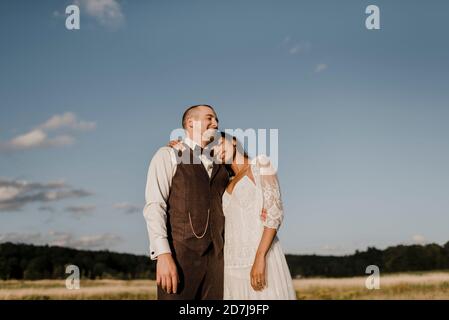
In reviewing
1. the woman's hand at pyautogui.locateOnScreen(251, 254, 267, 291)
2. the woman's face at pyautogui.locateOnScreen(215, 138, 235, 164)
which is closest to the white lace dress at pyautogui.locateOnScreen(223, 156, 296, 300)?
the woman's hand at pyautogui.locateOnScreen(251, 254, 267, 291)

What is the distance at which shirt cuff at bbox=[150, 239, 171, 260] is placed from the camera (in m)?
4.60

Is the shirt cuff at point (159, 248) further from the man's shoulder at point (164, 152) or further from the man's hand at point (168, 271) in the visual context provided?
the man's shoulder at point (164, 152)

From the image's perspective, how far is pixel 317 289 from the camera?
16.6 meters

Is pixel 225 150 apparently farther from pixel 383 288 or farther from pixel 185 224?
pixel 383 288

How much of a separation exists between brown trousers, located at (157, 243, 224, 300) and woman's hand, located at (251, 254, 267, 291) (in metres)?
0.36

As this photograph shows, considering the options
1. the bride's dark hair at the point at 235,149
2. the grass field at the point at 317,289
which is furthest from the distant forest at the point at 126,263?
the bride's dark hair at the point at 235,149

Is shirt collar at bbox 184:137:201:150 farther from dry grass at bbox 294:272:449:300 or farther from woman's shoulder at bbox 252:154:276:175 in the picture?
dry grass at bbox 294:272:449:300

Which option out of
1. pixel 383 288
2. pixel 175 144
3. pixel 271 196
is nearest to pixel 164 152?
pixel 175 144

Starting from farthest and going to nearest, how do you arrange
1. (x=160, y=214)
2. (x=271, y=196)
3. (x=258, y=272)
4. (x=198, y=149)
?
(x=198, y=149) < (x=271, y=196) < (x=258, y=272) < (x=160, y=214)

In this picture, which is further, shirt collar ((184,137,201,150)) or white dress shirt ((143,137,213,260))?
shirt collar ((184,137,201,150))

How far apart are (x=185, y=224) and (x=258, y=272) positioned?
0.85 meters
